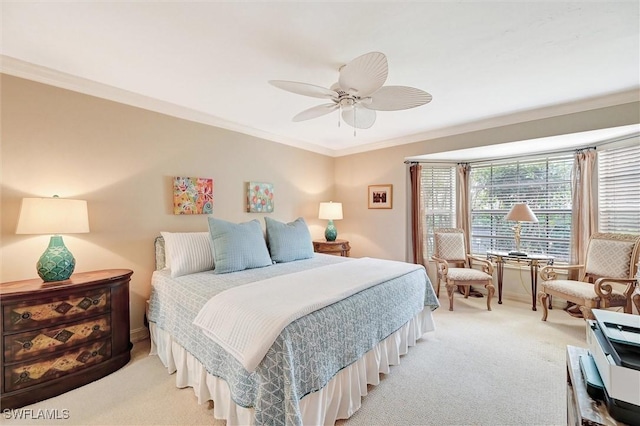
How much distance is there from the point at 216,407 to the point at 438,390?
1.58 meters

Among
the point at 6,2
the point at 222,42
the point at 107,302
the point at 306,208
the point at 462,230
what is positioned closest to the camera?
the point at 6,2

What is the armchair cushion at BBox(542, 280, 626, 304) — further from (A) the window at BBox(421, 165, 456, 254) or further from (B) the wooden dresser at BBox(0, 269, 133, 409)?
(B) the wooden dresser at BBox(0, 269, 133, 409)

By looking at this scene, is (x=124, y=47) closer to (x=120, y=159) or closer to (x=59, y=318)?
(x=120, y=159)

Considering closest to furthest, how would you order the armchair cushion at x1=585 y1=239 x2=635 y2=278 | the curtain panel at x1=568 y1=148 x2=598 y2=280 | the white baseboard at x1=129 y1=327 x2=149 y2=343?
1. the white baseboard at x1=129 y1=327 x2=149 y2=343
2. the armchair cushion at x1=585 y1=239 x2=635 y2=278
3. the curtain panel at x1=568 y1=148 x2=598 y2=280

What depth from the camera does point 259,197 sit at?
12.6 feet

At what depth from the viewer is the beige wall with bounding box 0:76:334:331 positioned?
6.98 feet

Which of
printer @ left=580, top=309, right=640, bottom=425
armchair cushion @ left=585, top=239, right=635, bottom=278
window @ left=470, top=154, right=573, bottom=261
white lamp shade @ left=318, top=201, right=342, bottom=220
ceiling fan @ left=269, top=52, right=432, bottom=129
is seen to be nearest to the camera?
printer @ left=580, top=309, right=640, bottom=425

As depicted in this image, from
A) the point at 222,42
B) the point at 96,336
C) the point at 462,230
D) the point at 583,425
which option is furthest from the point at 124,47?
the point at 462,230

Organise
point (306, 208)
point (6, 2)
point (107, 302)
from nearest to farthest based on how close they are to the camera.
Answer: point (6, 2), point (107, 302), point (306, 208)

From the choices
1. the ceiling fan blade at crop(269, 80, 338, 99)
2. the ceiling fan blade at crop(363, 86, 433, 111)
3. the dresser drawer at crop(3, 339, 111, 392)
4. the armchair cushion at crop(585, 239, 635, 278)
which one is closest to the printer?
the ceiling fan blade at crop(363, 86, 433, 111)

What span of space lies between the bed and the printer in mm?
1164

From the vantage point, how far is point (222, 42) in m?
1.85

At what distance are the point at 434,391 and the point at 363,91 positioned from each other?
229 cm

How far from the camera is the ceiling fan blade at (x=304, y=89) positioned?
1.80 m
